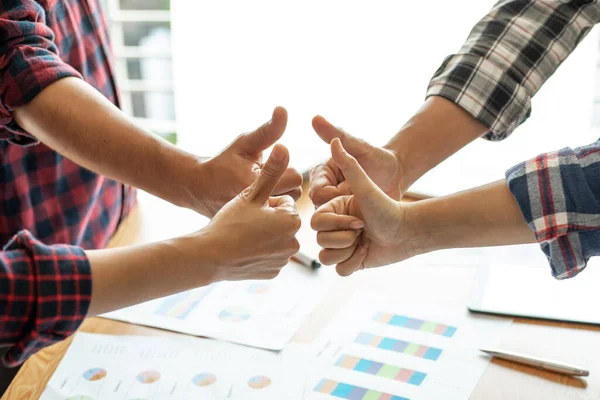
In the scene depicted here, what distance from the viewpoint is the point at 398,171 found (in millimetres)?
1275

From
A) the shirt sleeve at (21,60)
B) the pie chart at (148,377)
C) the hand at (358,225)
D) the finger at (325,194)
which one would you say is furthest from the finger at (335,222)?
the shirt sleeve at (21,60)

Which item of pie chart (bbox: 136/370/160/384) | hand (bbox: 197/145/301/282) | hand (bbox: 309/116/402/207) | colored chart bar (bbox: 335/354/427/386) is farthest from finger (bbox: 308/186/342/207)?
pie chart (bbox: 136/370/160/384)

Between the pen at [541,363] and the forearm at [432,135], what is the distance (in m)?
0.43

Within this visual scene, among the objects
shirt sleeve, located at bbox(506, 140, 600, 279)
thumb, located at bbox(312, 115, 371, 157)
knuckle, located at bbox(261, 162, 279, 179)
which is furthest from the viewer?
thumb, located at bbox(312, 115, 371, 157)

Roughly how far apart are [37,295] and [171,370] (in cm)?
26

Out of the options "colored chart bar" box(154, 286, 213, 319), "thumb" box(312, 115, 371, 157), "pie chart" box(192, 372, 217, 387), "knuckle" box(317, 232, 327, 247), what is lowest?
"colored chart bar" box(154, 286, 213, 319)

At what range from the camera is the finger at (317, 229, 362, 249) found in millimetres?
1081

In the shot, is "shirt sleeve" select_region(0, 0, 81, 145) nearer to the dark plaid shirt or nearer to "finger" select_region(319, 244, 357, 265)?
"finger" select_region(319, 244, 357, 265)

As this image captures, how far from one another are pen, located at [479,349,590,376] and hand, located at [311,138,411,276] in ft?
0.77

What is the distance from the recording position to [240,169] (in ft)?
3.68

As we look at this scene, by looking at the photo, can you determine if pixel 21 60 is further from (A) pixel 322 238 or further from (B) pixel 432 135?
(B) pixel 432 135

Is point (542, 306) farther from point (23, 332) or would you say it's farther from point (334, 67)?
point (334, 67)

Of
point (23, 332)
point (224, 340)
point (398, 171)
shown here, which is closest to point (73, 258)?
point (23, 332)

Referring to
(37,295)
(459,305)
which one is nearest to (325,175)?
(459,305)
